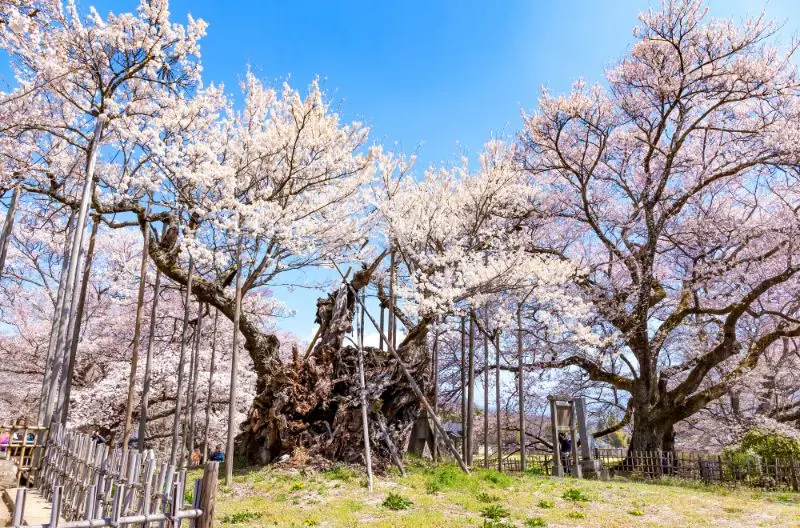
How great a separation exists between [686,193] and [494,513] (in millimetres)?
13426

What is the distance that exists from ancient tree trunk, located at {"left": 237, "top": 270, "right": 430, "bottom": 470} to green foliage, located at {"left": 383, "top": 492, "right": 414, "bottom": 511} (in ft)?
12.2

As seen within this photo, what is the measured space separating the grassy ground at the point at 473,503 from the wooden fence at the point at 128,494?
2.56 meters

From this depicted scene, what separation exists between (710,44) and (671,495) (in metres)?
13.0

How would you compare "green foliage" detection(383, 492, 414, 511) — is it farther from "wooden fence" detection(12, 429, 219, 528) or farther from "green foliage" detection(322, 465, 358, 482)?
"wooden fence" detection(12, 429, 219, 528)

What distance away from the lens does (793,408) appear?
67.3 feet

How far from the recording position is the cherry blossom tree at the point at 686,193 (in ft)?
50.4

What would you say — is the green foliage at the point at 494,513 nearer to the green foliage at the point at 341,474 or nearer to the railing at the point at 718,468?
the green foliage at the point at 341,474

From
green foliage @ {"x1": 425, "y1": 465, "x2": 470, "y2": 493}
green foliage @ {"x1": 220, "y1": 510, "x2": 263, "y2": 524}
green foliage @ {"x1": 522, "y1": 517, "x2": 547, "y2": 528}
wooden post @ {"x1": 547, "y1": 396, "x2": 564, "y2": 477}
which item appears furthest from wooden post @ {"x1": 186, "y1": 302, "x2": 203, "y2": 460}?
wooden post @ {"x1": 547, "y1": 396, "x2": 564, "y2": 477}

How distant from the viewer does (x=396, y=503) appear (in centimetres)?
905

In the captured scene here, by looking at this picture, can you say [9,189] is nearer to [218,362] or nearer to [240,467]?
[240,467]

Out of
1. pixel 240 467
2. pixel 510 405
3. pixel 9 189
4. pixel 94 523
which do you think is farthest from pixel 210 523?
pixel 510 405

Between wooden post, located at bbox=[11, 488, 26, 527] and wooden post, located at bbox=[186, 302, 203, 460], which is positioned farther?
wooden post, located at bbox=[186, 302, 203, 460]

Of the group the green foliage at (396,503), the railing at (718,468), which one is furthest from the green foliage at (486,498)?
the railing at (718,468)

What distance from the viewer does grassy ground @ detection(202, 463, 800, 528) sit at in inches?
320
